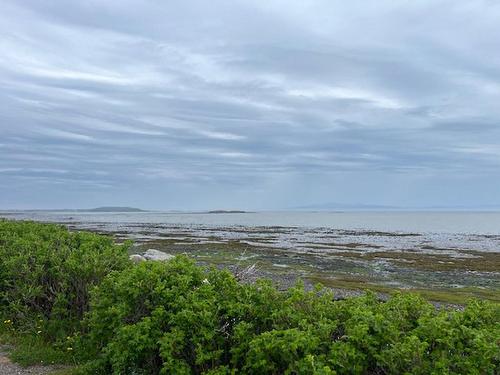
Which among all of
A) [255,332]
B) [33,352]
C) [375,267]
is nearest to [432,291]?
[375,267]

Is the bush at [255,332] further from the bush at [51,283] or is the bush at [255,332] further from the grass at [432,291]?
the grass at [432,291]

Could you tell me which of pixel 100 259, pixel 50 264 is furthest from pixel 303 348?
pixel 50 264

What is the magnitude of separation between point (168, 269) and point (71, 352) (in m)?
3.05

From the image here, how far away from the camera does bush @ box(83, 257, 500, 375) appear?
5.06 meters

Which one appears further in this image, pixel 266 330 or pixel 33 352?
pixel 33 352

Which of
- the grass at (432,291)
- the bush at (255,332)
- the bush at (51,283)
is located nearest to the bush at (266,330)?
the bush at (255,332)

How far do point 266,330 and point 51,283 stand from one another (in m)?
6.37

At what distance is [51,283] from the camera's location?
1073 cm

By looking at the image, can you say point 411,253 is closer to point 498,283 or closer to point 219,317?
point 498,283

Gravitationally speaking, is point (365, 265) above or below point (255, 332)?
below

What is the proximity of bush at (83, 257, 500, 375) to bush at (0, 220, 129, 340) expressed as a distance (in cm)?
187

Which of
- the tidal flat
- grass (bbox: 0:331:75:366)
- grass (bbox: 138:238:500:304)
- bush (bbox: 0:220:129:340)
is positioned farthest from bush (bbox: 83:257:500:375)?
grass (bbox: 138:238:500:304)

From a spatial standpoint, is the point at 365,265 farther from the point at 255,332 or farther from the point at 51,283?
the point at 255,332

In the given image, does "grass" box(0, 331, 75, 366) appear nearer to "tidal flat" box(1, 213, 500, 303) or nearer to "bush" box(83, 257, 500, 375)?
"bush" box(83, 257, 500, 375)
